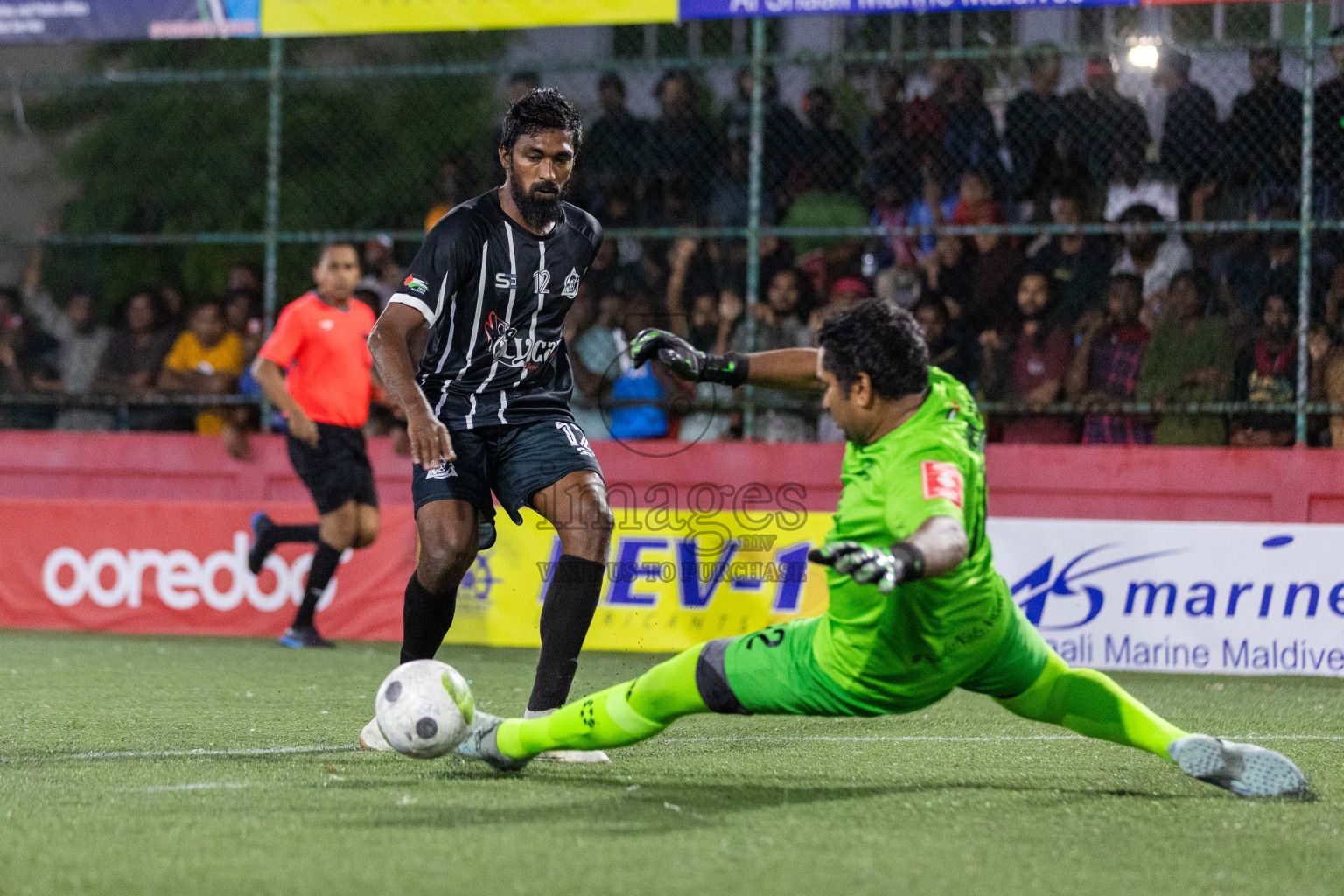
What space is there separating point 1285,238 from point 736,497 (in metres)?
3.64

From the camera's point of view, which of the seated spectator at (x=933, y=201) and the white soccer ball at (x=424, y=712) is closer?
the white soccer ball at (x=424, y=712)

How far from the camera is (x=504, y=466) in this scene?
5.29 metres

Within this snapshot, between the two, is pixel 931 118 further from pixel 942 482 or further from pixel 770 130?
pixel 942 482

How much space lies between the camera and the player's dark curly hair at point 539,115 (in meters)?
5.18

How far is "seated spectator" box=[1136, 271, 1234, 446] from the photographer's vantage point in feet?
31.4

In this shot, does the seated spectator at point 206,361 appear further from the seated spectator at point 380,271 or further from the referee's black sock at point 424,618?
the referee's black sock at point 424,618

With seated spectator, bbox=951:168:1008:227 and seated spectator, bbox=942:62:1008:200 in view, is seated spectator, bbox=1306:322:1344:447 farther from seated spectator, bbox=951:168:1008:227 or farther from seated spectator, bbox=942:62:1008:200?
seated spectator, bbox=942:62:1008:200

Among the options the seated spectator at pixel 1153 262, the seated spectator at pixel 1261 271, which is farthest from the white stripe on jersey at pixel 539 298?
the seated spectator at pixel 1261 271

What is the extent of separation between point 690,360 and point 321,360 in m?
5.17

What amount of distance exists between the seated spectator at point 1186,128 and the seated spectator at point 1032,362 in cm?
108

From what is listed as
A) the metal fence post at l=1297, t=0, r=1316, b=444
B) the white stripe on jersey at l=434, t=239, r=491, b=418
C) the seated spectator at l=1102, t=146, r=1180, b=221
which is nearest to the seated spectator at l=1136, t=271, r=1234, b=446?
the metal fence post at l=1297, t=0, r=1316, b=444

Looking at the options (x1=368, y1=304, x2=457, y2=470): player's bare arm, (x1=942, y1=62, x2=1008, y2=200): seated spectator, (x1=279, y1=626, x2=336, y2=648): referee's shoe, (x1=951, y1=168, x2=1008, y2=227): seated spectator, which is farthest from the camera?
(x1=942, y1=62, x2=1008, y2=200): seated spectator

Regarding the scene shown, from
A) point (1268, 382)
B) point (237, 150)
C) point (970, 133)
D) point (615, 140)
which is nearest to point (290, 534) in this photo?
point (615, 140)

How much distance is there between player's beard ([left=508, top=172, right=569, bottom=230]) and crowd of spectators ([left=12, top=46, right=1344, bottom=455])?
16.1ft
